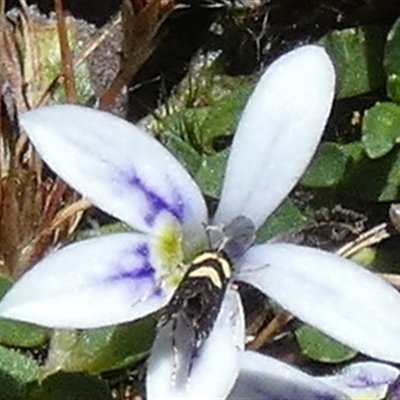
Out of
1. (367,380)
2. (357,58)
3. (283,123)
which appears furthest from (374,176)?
(283,123)

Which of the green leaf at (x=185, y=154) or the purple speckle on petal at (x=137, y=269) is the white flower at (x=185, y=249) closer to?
the purple speckle on petal at (x=137, y=269)

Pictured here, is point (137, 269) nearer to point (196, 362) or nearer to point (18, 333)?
point (196, 362)

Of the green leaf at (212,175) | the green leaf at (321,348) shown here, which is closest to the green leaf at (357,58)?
the green leaf at (212,175)

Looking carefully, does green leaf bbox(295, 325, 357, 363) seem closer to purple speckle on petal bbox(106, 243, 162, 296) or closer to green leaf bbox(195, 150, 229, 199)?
green leaf bbox(195, 150, 229, 199)

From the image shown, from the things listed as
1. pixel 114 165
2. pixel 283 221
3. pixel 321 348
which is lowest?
pixel 321 348

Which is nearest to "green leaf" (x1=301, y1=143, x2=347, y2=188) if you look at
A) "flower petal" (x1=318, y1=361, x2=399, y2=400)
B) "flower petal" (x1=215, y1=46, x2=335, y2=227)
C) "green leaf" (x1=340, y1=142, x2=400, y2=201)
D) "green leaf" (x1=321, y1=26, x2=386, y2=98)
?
"green leaf" (x1=340, y1=142, x2=400, y2=201)

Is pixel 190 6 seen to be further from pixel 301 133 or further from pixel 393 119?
pixel 301 133
